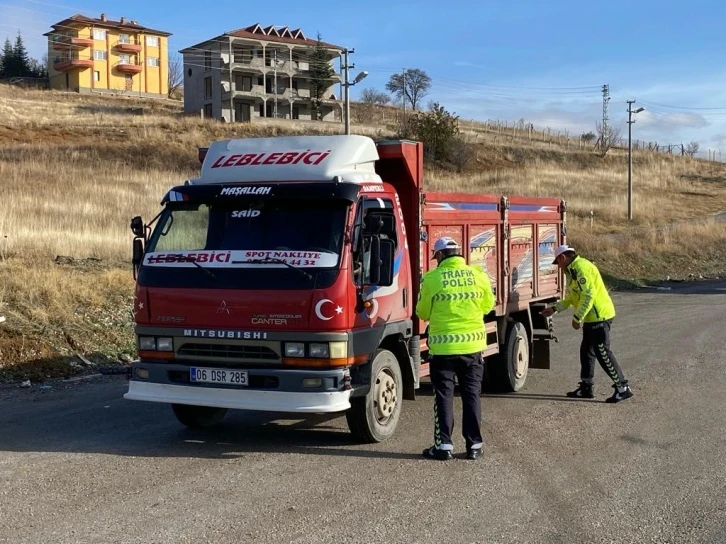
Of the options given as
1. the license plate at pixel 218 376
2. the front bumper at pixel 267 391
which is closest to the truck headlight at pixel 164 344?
the front bumper at pixel 267 391

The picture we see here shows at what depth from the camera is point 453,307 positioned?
660 centimetres

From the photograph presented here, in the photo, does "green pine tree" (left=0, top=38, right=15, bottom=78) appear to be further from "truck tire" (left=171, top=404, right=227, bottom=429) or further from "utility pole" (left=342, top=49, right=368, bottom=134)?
"truck tire" (left=171, top=404, right=227, bottom=429)

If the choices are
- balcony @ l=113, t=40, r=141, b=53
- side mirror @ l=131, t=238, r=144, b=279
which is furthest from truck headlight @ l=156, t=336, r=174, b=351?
balcony @ l=113, t=40, r=141, b=53

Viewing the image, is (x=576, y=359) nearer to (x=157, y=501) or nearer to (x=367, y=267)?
(x=367, y=267)

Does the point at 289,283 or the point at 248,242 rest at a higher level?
the point at 248,242

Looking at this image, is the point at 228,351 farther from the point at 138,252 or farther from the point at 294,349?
the point at 138,252

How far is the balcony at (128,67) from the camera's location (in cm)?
9969

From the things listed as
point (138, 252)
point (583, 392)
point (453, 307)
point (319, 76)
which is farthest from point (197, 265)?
point (319, 76)

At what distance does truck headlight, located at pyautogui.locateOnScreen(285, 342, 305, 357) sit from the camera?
20.6ft

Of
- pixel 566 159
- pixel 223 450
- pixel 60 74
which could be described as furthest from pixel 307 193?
pixel 60 74

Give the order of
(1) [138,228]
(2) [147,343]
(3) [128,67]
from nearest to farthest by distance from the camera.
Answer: (2) [147,343] → (1) [138,228] → (3) [128,67]

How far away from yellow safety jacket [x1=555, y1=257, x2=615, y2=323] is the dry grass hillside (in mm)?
6715

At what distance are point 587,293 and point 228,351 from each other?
440 centimetres

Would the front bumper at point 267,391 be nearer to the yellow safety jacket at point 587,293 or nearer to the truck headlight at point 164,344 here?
the truck headlight at point 164,344
